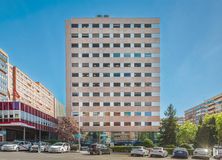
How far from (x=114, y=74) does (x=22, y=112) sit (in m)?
28.3

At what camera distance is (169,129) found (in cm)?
6538

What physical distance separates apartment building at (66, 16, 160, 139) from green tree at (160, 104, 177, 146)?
16.5 meters

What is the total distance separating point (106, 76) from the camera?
84625 millimetres

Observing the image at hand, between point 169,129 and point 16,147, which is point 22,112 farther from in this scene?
point 169,129

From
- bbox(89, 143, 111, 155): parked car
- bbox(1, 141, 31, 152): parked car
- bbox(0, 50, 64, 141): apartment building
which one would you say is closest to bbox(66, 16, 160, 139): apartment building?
bbox(0, 50, 64, 141): apartment building

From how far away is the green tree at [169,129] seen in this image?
6469 cm

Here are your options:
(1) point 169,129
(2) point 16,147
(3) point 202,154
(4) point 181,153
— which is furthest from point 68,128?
(3) point 202,154

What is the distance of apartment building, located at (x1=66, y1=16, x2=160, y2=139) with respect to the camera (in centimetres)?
8306

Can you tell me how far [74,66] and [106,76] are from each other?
9485mm

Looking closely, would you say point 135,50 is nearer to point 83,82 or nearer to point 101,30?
point 101,30

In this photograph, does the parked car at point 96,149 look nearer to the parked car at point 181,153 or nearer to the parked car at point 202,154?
the parked car at point 181,153

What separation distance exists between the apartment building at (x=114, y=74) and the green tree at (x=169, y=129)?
1652cm

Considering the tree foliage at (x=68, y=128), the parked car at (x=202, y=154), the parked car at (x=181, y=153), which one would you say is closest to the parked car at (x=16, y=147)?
the parked car at (x=181, y=153)

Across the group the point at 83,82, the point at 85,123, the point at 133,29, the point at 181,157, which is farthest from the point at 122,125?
the point at 181,157
